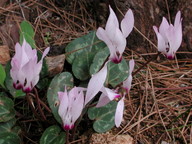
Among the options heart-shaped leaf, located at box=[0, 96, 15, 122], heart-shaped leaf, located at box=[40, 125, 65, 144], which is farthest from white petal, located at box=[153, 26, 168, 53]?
heart-shaped leaf, located at box=[0, 96, 15, 122]

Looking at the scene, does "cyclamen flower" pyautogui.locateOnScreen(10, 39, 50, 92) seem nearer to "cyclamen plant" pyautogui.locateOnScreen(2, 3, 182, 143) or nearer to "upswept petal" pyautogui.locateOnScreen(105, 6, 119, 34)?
"cyclamen plant" pyautogui.locateOnScreen(2, 3, 182, 143)

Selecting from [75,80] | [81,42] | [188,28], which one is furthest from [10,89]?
[188,28]

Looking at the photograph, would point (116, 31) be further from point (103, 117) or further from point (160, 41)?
point (103, 117)

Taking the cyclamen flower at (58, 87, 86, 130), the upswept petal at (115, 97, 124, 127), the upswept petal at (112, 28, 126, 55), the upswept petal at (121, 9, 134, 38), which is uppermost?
the upswept petal at (121, 9, 134, 38)

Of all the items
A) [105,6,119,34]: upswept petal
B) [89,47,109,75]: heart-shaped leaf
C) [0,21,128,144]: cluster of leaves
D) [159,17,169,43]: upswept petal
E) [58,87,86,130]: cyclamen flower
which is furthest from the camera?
[89,47,109,75]: heart-shaped leaf

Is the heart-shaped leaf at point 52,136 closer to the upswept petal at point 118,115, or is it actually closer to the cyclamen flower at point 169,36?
the upswept petal at point 118,115

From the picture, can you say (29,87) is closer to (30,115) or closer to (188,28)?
(30,115)

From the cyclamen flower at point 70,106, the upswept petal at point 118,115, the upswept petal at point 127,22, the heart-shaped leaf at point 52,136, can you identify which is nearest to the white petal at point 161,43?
the upswept petal at point 127,22
